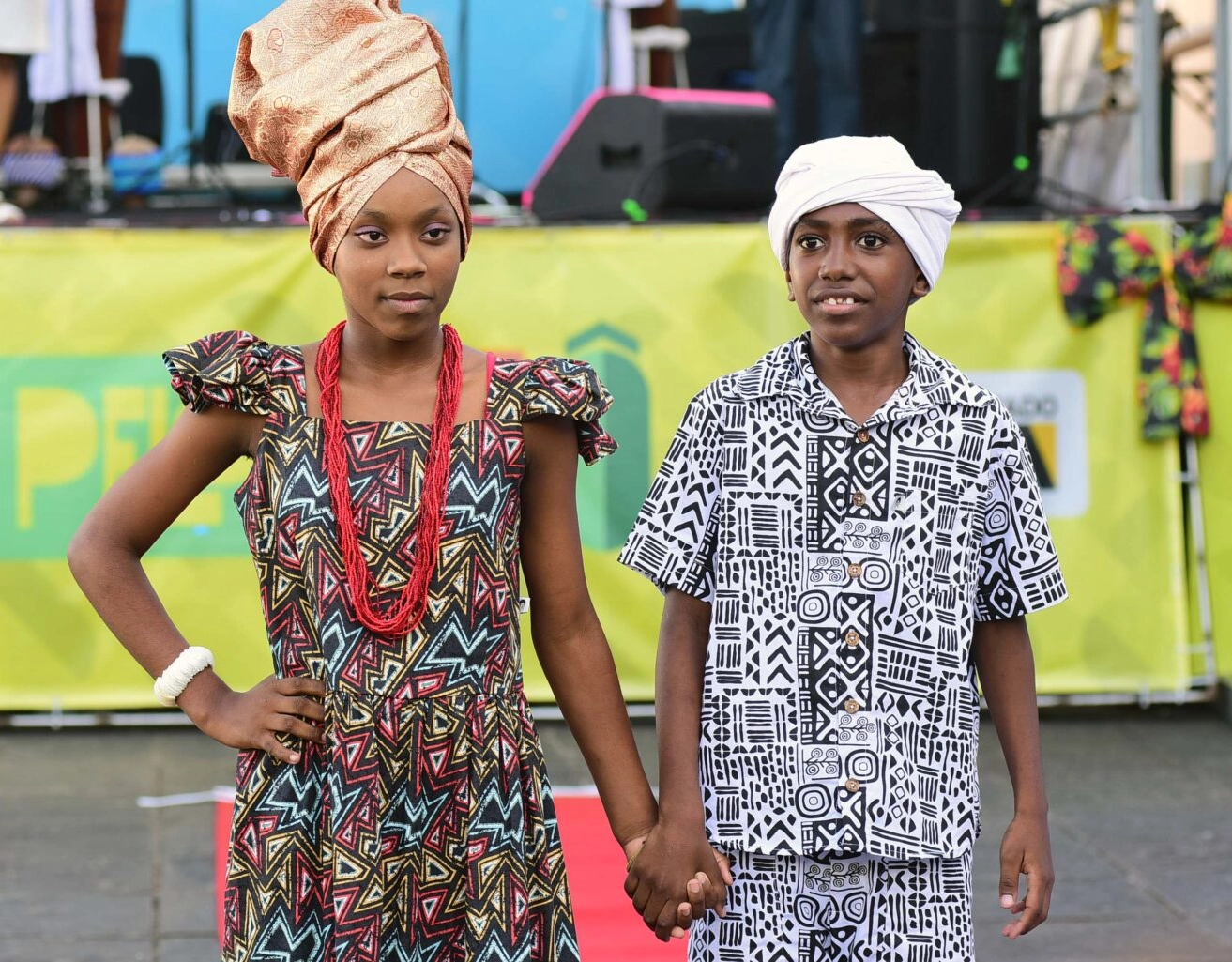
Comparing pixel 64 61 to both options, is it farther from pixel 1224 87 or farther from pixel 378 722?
pixel 378 722

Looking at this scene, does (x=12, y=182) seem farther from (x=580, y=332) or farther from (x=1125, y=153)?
(x=1125, y=153)

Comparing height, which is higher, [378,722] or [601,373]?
[601,373]

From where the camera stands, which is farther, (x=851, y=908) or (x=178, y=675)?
(x=851, y=908)

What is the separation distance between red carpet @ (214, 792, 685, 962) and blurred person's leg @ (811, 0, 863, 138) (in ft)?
14.1

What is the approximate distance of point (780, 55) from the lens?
353 inches

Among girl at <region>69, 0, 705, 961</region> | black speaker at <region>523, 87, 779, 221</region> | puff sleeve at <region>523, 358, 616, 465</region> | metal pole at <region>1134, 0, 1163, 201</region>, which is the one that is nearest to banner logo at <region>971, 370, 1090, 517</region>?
metal pole at <region>1134, 0, 1163, 201</region>

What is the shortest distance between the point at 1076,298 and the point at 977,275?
36cm

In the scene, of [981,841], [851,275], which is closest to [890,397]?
[851,275]

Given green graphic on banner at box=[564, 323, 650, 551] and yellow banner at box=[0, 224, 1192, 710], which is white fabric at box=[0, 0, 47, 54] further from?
green graphic on banner at box=[564, 323, 650, 551]

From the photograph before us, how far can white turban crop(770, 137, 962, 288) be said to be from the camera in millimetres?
2600

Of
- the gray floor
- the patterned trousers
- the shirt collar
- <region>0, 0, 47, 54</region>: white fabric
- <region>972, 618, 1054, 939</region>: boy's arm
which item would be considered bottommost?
the gray floor

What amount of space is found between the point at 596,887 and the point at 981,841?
1440mm

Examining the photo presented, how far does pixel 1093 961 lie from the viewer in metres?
4.35

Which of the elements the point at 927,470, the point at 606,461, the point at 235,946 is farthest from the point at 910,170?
the point at 606,461
